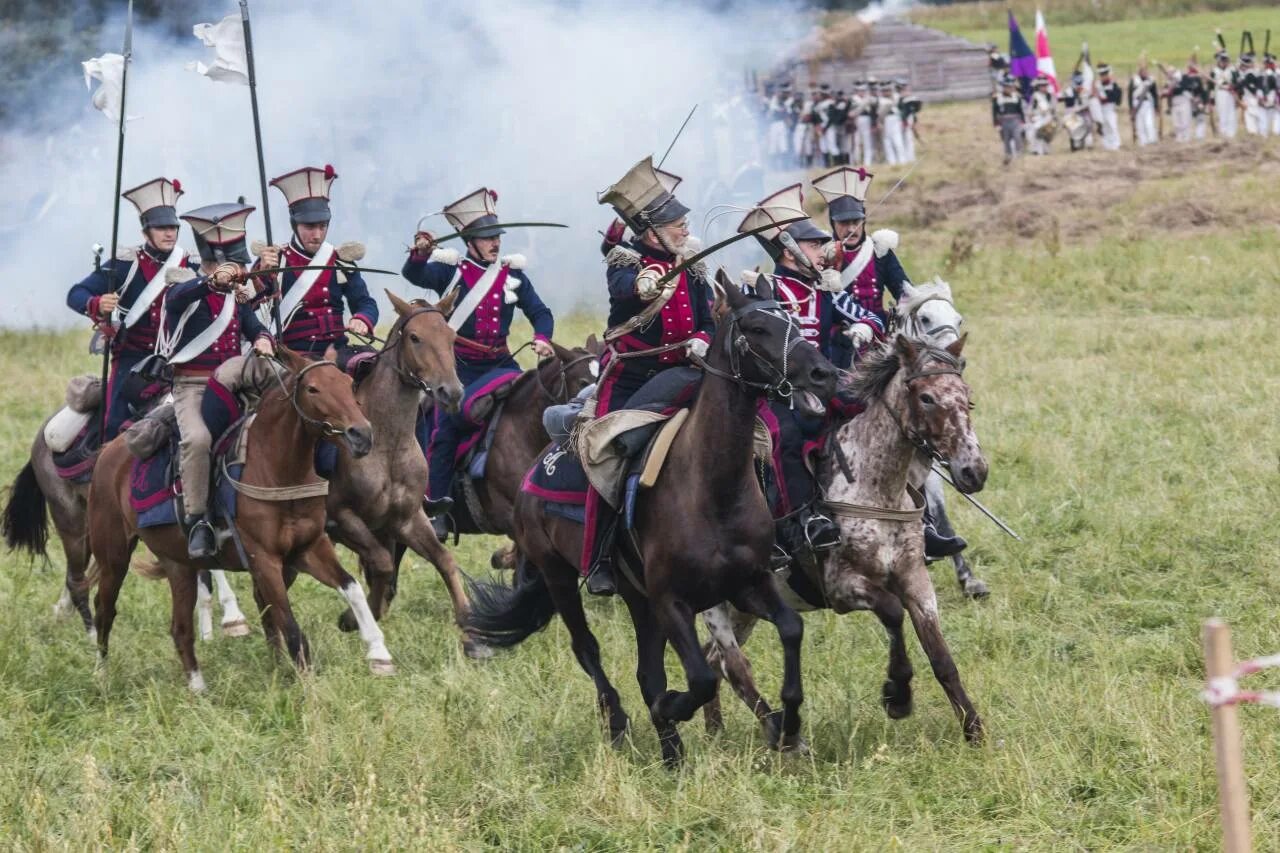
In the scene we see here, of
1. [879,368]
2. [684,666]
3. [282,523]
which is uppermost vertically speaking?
[879,368]

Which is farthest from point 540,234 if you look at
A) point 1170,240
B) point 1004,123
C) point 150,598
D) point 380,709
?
point 380,709

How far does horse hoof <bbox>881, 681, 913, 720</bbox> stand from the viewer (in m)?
7.45

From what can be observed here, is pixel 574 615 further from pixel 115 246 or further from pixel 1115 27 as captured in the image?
pixel 1115 27

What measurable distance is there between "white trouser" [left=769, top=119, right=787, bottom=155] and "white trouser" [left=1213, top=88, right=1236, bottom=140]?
896 cm

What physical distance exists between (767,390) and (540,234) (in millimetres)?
19922

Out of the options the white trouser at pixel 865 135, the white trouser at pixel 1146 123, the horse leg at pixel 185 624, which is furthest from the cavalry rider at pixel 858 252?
the white trouser at pixel 865 135

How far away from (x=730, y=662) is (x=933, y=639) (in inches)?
37.3

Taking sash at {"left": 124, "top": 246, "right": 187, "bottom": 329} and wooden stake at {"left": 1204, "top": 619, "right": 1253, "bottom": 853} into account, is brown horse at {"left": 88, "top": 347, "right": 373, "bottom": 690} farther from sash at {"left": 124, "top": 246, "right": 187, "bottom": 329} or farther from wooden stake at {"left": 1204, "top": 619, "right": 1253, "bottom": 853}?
wooden stake at {"left": 1204, "top": 619, "right": 1253, "bottom": 853}

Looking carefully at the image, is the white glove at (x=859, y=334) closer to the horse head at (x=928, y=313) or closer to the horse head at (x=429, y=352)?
the horse head at (x=928, y=313)

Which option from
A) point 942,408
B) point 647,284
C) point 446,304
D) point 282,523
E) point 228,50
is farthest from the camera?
point 228,50

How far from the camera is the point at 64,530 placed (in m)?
11.5

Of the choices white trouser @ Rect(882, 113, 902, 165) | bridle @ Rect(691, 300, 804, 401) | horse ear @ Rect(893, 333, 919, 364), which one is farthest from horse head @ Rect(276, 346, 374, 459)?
white trouser @ Rect(882, 113, 902, 165)

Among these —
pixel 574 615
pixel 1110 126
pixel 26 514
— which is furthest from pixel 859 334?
pixel 1110 126

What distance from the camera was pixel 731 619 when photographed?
818cm
